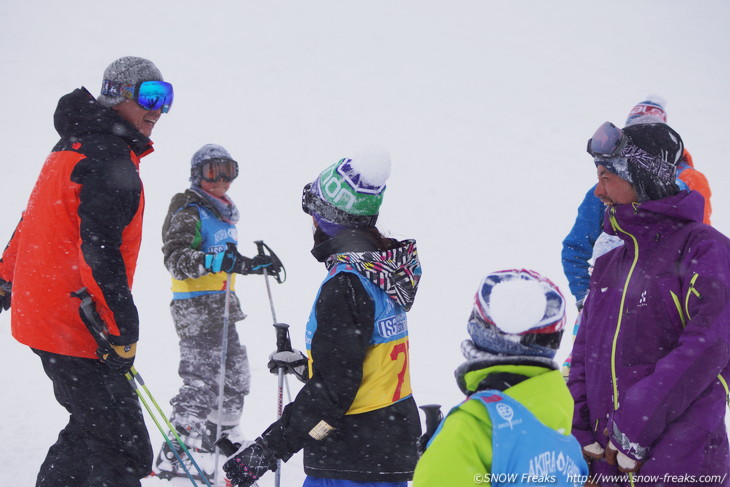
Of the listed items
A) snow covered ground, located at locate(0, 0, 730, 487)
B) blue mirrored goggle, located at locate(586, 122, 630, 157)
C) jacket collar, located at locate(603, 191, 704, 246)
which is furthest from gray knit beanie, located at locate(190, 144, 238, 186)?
jacket collar, located at locate(603, 191, 704, 246)

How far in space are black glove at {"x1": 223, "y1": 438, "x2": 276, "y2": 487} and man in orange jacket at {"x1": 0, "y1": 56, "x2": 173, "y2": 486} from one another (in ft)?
3.58

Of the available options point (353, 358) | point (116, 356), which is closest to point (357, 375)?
point (353, 358)

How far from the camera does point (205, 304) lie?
5203 mm

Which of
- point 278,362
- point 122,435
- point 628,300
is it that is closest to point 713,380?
point 628,300

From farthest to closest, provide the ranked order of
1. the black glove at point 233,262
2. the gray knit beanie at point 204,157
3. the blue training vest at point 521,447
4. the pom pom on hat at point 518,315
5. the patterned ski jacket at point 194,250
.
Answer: the gray knit beanie at point 204,157 < the patterned ski jacket at point 194,250 < the black glove at point 233,262 < the pom pom on hat at point 518,315 < the blue training vest at point 521,447

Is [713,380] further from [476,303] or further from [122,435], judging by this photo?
[122,435]

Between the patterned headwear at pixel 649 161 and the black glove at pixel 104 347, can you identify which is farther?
the black glove at pixel 104 347

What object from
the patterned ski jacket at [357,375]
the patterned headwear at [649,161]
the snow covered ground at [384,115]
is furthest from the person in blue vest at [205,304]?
the patterned headwear at [649,161]

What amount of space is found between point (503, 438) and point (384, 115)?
15.6 m

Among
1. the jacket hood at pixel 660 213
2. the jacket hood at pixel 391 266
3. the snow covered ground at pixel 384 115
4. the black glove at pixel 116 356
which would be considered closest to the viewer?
the jacket hood at pixel 660 213

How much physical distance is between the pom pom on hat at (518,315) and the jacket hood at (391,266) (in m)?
0.68

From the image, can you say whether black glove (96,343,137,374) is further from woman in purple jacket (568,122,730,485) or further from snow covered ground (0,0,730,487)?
woman in purple jacket (568,122,730,485)

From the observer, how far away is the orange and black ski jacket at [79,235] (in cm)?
337

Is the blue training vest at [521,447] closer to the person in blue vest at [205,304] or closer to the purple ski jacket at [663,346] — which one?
the purple ski jacket at [663,346]
